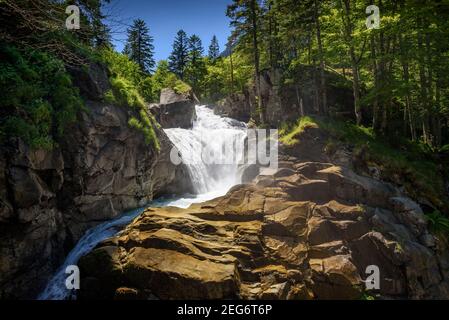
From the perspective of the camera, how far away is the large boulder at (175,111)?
98.3ft

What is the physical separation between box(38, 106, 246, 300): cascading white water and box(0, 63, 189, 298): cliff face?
0.49m

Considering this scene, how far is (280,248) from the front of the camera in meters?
8.94

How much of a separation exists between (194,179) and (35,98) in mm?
10291

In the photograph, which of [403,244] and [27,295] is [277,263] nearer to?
[403,244]

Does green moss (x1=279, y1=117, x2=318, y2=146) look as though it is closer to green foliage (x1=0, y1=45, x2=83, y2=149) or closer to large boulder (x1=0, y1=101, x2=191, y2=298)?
large boulder (x1=0, y1=101, x2=191, y2=298)

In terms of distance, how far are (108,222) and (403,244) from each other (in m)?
11.8

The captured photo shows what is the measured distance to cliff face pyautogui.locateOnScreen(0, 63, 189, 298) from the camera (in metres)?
9.10

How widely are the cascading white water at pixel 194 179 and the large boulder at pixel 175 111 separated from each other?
23.3 ft
